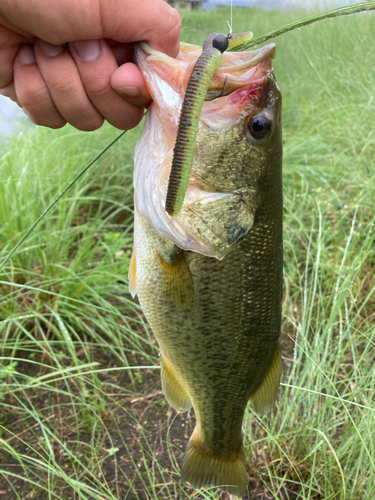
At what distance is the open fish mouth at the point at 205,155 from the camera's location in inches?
38.7

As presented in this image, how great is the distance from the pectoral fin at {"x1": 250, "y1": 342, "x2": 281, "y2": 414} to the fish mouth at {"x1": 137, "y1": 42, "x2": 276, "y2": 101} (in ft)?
2.65

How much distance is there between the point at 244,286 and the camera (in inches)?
46.0

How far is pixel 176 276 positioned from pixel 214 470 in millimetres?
781

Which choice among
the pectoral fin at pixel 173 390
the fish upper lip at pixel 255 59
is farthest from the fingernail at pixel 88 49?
the pectoral fin at pixel 173 390

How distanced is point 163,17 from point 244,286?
0.71 metres

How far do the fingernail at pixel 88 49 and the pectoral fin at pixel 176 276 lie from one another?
0.53 meters

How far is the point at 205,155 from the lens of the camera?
1.06m

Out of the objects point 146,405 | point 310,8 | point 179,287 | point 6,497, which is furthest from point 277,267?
point 310,8

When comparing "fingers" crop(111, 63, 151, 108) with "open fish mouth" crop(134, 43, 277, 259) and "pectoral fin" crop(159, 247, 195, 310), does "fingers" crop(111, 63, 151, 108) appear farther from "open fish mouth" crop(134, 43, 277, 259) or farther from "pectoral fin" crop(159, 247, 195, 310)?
"pectoral fin" crop(159, 247, 195, 310)

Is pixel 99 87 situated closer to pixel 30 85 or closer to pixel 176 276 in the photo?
pixel 30 85

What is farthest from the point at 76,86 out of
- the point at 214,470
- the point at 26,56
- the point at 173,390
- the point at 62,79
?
the point at 214,470

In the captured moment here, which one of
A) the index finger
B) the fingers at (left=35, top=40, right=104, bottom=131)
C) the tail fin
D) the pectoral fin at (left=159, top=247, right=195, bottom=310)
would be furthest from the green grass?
the index finger

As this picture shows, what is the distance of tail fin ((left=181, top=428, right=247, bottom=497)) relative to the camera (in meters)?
1.46

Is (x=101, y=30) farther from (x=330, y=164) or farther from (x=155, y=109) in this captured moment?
(x=330, y=164)
